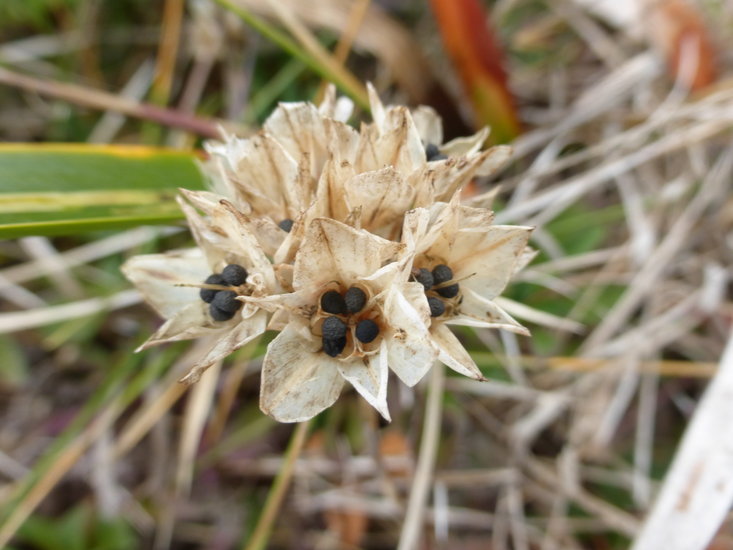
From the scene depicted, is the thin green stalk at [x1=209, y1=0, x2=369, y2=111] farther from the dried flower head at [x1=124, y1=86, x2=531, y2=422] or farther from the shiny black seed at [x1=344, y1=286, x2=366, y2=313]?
the shiny black seed at [x1=344, y1=286, x2=366, y2=313]

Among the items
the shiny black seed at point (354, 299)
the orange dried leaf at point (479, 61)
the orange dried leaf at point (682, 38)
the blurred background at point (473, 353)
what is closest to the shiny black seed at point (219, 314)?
the shiny black seed at point (354, 299)

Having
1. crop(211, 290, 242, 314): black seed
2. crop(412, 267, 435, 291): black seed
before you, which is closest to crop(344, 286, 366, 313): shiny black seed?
crop(412, 267, 435, 291): black seed

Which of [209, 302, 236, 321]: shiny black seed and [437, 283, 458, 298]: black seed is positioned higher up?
[209, 302, 236, 321]: shiny black seed

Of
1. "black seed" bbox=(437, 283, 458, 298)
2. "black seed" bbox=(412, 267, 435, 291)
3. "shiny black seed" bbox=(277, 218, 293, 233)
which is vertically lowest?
"black seed" bbox=(437, 283, 458, 298)

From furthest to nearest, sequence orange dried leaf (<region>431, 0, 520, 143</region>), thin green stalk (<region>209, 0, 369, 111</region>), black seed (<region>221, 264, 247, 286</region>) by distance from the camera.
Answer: orange dried leaf (<region>431, 0, 520, 143</region>)
thin green stalk (<region>209, 0, 369, 111</region>)
black seed (<region>221, 264, 247, 286</region>)

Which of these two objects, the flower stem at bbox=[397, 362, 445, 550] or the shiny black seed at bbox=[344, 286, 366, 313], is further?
the flower stem at bbox=[397, 362, 445, 550]

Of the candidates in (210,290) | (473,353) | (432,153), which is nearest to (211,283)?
(210,290)
